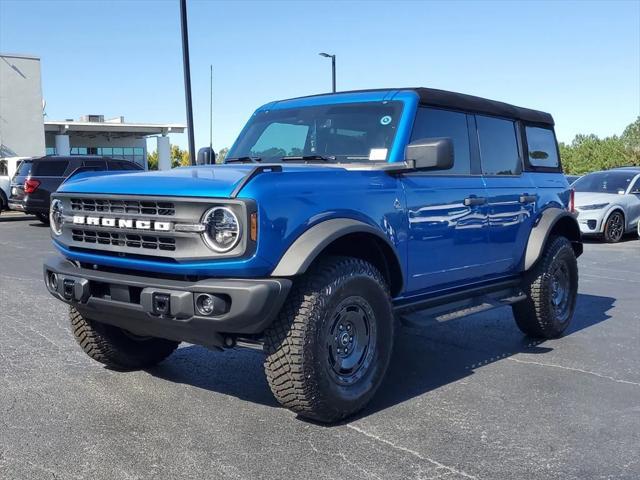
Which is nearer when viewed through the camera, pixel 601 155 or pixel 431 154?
pixel 431 154

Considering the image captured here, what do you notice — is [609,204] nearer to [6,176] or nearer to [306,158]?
[306,158]

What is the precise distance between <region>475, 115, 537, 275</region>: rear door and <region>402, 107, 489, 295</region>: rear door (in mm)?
151

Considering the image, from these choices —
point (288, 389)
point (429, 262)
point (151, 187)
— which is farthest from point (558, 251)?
point (151, 187)

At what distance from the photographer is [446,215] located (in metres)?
4.93

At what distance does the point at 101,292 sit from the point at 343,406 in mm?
1556

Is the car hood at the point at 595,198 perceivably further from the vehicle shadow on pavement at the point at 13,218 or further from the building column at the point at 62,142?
the building column at the point at 62,142

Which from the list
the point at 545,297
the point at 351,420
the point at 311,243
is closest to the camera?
the point at 311,243

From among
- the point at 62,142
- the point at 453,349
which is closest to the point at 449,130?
the point at 453,349

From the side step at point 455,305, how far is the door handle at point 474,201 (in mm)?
676

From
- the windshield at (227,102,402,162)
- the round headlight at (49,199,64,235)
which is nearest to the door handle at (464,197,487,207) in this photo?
the windshield at (227,102,402,162)

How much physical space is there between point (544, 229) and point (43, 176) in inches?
603

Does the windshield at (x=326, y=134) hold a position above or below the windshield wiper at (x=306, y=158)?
above

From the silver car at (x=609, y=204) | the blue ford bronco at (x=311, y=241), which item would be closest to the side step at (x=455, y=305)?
the blue ford bronco at (x=311, y=241)

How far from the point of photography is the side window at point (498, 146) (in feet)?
18.8
